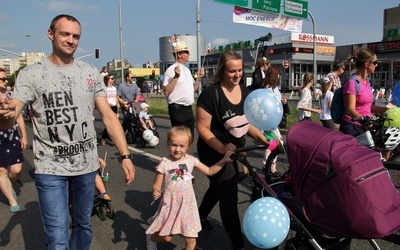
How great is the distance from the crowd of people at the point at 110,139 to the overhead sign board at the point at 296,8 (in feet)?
60.0

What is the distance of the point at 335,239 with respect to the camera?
2.71 metres

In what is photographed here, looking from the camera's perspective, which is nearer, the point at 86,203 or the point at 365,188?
the point at 365,188

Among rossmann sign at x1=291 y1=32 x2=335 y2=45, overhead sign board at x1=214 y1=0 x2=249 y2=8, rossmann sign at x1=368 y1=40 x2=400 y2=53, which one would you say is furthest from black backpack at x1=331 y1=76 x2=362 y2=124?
rossmann sign at x1=291 y1=32 x2=335 y2=45

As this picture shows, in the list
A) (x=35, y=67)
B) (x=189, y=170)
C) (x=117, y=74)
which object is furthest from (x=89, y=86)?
(x=117, y=74)

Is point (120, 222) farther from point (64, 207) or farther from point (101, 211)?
point (64, 207)

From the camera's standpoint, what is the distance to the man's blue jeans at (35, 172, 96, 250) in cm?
269

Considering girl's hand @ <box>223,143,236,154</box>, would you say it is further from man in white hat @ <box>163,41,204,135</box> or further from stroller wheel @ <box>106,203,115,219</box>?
man in white hat @ <box>163,41,204,135</box>

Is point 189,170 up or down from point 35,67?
down

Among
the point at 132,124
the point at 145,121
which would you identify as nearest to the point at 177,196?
the point at 145,121

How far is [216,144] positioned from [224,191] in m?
0.47

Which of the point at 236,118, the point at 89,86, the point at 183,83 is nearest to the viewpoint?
the point at 89,86

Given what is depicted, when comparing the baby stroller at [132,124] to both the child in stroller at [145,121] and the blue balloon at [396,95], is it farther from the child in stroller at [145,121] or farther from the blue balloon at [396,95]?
the blue balloon at [396,95]

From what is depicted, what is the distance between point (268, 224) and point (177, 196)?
114 centimetres

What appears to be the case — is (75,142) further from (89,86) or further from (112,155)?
(112,155)
